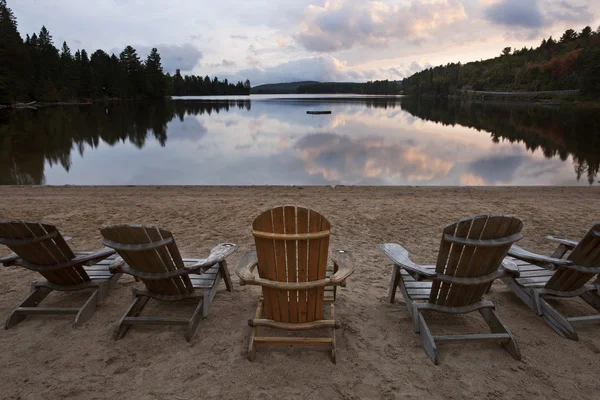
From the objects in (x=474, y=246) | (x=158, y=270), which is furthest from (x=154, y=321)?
(x=474, y=246)

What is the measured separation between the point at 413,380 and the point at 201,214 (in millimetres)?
5813

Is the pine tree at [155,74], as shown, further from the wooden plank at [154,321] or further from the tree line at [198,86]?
the wooden plank at [154,321]

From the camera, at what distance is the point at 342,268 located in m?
3.02

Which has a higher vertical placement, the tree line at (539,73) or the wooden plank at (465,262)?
the wooden plank at (465,262)

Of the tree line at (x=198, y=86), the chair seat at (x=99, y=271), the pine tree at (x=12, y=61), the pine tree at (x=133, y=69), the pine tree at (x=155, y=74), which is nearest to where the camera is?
the chair seat at (x=99, y=271)

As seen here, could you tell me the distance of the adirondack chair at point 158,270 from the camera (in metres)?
2.88

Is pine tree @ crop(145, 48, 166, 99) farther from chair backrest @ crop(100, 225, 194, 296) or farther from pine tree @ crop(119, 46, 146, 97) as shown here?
chair backrest @ crop(100, 225, 194, 296)

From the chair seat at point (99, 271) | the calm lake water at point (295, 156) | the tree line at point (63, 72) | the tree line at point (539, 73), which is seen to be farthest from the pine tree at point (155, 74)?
the chair seat at point (99, 271)

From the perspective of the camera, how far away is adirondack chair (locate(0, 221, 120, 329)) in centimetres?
313

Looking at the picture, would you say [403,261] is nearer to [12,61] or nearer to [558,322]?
[558,322]

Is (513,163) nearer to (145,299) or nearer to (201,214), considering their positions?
(201,214)

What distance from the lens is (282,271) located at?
109 inches

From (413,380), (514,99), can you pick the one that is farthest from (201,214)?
(514,99)

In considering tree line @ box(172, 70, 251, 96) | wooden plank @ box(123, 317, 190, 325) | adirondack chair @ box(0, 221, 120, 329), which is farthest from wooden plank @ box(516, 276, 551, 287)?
tree line @ box(172, 70, 251, 96)
